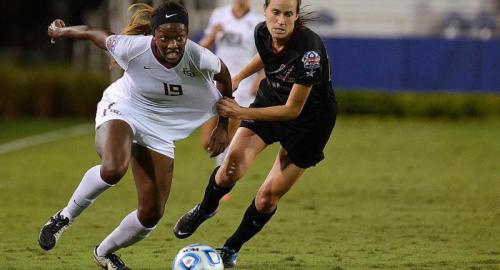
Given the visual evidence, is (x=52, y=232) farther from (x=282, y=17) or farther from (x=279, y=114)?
(x=282, y=17)

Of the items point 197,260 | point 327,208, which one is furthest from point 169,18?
point 327,208

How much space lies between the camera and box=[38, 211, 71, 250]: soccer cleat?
8039mm

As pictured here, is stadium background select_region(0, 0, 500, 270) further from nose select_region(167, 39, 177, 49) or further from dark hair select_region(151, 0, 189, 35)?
dark hair select_region(151, 0, 189, 35)

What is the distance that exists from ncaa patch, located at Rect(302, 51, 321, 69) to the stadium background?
5.51 feet

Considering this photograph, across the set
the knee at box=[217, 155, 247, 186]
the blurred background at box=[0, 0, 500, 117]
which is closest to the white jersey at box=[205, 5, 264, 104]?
the knee at box=[217, 155, 247, 186]

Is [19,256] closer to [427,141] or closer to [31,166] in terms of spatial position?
[31,166]

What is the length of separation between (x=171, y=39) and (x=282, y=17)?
0.90 metres

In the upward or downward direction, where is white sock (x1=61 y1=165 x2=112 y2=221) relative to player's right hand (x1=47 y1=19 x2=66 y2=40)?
downward

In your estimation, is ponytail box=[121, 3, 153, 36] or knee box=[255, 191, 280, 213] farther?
knee box=[255, 191, 280, 213]

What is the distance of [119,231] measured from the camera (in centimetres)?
815

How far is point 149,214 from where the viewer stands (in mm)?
8062

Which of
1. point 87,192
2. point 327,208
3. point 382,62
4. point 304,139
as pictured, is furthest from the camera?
A: point 382,62

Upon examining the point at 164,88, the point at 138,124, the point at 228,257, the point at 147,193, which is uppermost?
the point at 164,88

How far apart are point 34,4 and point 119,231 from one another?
32032 millimetres
